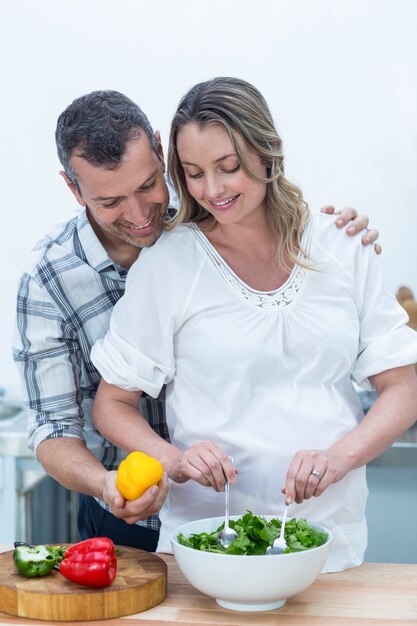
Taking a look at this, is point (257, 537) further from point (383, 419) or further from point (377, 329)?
point (377, 329)

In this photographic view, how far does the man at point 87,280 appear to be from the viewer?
194 cm

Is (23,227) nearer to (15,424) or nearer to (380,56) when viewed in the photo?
(15,424)

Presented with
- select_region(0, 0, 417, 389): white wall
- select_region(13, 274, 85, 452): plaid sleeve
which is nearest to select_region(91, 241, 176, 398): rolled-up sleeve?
select_region(13, 274, 85, 452): plaid sleeve

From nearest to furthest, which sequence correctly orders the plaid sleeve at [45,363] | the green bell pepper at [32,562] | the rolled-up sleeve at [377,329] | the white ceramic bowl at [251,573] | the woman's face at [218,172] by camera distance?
the white ceramic bowl at [251,573]
the green bell pepper at [32,562]
the woman's face at [218,172]
the rolled-up sleeve at [377,329]
the plaid sleeve at [45,363]

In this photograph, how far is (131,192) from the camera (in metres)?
1.95

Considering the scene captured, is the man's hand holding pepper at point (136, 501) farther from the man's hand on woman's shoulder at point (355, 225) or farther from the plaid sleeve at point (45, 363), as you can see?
the man's hand on woman's shoulder at point (355, 225)

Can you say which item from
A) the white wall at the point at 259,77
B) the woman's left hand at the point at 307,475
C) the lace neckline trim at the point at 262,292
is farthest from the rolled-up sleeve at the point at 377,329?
the white wall at the point at 259,77

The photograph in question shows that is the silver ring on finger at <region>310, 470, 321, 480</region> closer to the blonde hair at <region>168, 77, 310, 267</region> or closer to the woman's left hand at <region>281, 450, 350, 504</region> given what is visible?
the woman's left hand at <region>281, 450, 350, 504</region>

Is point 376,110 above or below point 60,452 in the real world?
above

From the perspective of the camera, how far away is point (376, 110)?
3527 mm

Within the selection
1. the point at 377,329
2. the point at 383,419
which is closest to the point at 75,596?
the point at 383,419

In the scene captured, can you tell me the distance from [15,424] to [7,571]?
1.71 metres

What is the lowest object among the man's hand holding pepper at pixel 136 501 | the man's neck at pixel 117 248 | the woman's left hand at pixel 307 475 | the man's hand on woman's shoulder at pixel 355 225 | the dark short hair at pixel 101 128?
the man's hand holding pepper at pixel 136 501

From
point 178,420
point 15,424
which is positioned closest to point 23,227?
point 15,424
